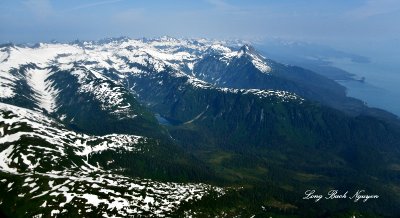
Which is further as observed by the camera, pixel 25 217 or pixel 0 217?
pixel 25 217

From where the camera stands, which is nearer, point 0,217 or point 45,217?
point 0,217

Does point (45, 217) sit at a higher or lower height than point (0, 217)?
lower

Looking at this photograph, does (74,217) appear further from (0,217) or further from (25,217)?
(0,217)

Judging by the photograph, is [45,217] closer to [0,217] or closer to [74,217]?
[74,217]

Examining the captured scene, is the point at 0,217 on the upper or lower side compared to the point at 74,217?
upper

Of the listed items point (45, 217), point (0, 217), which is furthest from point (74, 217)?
point (0, 217)

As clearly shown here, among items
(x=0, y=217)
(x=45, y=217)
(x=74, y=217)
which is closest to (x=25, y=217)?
(x=45, y=217)

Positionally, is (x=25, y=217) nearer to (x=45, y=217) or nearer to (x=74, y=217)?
(x=45, y=217)

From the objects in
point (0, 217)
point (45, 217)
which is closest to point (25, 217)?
point (45, 217)
